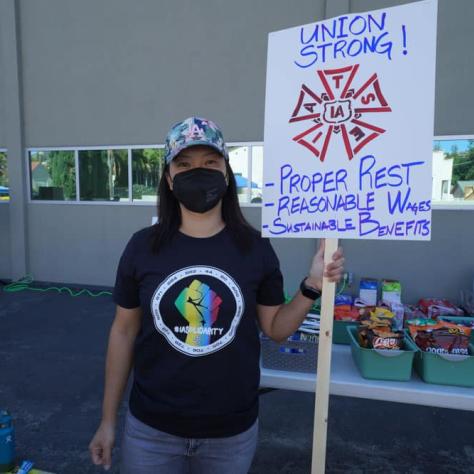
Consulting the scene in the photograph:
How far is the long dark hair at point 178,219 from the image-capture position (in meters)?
1.30

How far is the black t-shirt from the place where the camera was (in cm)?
121

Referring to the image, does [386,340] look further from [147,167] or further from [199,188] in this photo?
[147,167]

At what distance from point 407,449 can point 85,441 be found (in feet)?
7.55

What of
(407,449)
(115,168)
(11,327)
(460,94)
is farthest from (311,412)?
(115,168)

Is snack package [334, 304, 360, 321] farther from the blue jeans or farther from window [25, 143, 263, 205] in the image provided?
Result: window [25, 143, 263, 205]

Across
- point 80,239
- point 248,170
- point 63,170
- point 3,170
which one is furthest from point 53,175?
point 248,170

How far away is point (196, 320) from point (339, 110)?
88cm

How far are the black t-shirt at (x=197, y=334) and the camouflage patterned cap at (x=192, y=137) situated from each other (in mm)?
309

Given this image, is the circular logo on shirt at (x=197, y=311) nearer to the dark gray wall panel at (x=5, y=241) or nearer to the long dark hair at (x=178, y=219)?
the long dark hair at (x=178, y=219)

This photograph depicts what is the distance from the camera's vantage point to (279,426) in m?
2.91

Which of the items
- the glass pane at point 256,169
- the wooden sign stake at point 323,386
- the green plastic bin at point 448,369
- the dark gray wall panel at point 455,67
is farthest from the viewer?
the glass pane at point 256,169

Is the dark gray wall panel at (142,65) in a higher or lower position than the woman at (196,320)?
higher

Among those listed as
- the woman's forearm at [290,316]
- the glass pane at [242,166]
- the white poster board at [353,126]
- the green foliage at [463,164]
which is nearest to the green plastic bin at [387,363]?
the woman's forearm at [290,316]

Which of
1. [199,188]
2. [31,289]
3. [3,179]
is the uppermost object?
[3,179]
